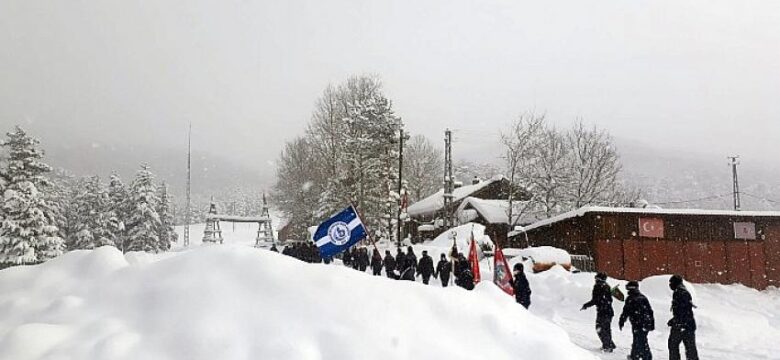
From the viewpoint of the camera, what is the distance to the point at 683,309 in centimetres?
966

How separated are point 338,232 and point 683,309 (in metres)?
8.99

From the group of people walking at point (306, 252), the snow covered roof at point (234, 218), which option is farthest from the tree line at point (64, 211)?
the group of people walking at point (306, 252)

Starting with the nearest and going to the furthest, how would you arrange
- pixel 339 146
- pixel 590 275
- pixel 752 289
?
pixel 590 275
pixel 752 289
pixel 339 146

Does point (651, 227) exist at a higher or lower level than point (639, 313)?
higher

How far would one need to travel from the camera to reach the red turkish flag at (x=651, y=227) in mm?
27531

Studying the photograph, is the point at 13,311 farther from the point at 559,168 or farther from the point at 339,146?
the point at 559,168

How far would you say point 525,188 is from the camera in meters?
47.8

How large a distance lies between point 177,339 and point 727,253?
28902mm

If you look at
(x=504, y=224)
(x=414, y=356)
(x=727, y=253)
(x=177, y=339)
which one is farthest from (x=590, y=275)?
(x=504, y=224)

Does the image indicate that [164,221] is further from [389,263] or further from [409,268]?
[409,268]

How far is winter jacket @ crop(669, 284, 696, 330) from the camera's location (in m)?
9.66

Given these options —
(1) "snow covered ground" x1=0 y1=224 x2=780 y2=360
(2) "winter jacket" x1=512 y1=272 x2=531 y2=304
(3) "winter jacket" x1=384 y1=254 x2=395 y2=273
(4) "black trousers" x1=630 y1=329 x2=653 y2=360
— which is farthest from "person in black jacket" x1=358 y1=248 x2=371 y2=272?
(1) "snow covered ground" x1=0 y1=224 x2=780 y2=360

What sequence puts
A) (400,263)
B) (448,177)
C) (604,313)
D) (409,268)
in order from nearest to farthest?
(604,313) → (409,268) → (400,263) → (448,177)

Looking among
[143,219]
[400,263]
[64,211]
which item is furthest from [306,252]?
[64,211]
